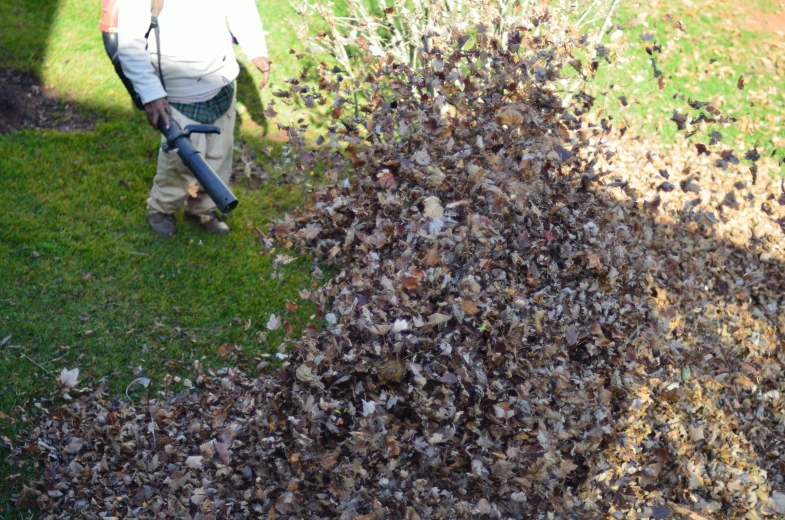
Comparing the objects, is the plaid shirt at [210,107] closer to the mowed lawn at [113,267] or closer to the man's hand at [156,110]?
the man's hand at [156,110]

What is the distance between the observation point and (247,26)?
434 cm

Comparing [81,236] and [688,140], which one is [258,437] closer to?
[81,236]

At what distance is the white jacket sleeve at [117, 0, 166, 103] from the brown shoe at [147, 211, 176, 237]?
100 centimetres

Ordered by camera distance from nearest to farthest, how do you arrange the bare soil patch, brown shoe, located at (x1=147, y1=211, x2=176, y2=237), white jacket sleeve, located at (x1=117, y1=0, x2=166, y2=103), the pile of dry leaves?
the pile of dry leaves, white jacket sleeve, located at (x1=117, y1=0, x2=166, y2=103), brown shoe, located at (x1=147, y1=211, x2=176, y2=237), the bare soil patch

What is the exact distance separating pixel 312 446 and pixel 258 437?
0.30 m

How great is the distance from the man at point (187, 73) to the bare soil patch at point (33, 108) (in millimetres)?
1435

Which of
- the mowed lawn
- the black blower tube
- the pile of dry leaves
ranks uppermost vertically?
the black blower tube

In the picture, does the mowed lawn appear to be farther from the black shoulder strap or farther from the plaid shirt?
the black shoulder strap

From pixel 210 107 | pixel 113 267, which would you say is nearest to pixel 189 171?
pixel 210 107

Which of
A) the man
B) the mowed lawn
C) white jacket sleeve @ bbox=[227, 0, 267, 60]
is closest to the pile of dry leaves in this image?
the mowed lawn

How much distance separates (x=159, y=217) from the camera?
464 centimetres

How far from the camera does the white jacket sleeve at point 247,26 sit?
4.28 m

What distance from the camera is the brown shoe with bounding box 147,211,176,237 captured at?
15.2ft

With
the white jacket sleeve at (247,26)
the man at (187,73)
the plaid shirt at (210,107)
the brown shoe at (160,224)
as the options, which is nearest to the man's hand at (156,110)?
the man at (187,73)
